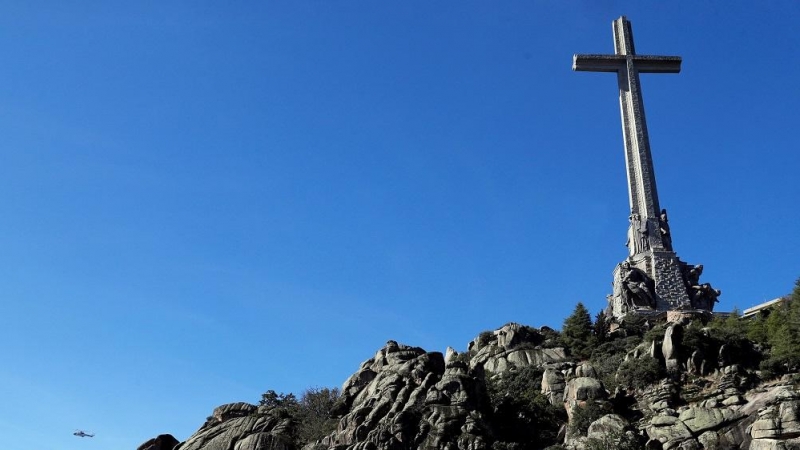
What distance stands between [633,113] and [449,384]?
32.8 meters

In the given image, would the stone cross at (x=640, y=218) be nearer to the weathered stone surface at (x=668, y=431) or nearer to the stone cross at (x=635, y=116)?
the stone cross at (x=635, y=116)

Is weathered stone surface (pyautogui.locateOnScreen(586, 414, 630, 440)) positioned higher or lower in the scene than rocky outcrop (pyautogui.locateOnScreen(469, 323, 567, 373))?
lower

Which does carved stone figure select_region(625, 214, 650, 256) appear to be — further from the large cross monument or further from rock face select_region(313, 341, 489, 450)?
rock face select_region(313, 341, 489, 450)

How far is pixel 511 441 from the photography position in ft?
128

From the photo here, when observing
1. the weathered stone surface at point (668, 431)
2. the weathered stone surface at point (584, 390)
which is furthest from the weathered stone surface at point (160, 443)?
the weathered stone surface at point (668, 431)

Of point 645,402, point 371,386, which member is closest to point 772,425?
point 645,402

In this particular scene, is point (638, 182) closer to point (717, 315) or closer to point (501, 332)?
point (717, 315)

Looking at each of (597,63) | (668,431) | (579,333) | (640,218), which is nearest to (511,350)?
(579,333)

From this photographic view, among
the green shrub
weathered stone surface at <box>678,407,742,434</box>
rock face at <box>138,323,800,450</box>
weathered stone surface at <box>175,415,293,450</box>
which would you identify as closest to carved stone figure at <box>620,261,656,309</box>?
rock face at <box>138,323,800,450</box>

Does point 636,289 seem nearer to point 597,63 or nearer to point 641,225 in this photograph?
point 641,225

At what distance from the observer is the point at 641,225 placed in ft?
198

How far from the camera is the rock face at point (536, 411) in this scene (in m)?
36.0

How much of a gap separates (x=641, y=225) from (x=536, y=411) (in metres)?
23.4

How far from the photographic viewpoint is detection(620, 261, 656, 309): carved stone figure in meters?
56.2
